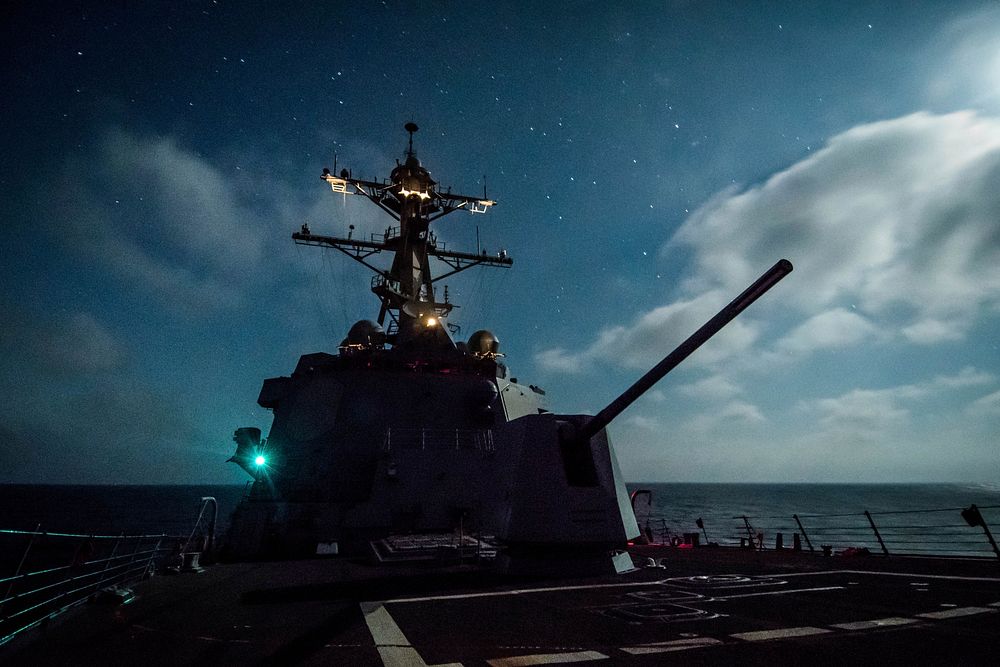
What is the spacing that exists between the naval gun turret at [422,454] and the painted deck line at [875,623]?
3.01 metres

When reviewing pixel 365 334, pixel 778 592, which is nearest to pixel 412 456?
pixel 365 334

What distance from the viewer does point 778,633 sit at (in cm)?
396

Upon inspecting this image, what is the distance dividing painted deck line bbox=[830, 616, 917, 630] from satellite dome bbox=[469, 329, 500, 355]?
1263 cm

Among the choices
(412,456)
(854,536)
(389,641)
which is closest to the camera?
(389,641)

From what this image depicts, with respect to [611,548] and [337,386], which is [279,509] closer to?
[337,386]

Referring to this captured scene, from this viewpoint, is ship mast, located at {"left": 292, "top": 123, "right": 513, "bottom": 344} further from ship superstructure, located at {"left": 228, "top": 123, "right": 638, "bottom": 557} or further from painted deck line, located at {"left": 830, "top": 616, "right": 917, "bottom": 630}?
painted deck line, located at {"left": 830, "top": 616, "right": 917, "bottom": 630}

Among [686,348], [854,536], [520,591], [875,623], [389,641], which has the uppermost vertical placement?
[686,348]

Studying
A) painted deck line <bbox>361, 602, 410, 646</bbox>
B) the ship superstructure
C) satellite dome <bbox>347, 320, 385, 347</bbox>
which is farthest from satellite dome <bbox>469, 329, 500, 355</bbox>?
painted deck line <bbox>361, 602, 410, 646</bbox>

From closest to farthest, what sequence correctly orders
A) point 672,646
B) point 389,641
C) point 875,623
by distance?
point 672,646 → point 389,641 → point 875,623

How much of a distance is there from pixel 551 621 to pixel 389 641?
4.67 feet

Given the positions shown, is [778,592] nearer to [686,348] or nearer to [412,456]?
[686,348]

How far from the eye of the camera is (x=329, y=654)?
11.8 ft

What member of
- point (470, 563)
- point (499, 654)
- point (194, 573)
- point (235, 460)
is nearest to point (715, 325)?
point (499, 654)

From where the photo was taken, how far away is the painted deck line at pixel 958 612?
4.31 metres
